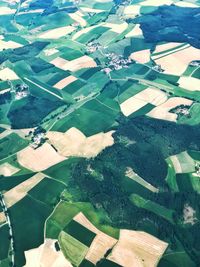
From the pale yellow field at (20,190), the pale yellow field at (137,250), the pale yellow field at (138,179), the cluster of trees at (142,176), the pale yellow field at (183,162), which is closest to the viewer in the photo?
the pale yellow field at (137,250)

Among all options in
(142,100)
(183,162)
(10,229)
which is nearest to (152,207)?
(183,162)

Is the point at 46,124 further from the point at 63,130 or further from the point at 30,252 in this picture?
the point at 30,252

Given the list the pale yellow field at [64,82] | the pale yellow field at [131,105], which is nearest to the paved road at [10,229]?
the pale yellow field at [131,105]

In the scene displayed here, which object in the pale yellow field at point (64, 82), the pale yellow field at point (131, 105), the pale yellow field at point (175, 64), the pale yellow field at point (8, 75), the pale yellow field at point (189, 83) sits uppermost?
the pale yellow field at point (175, 64)

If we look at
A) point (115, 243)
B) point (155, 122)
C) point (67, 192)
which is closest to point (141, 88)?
point (155, 122)

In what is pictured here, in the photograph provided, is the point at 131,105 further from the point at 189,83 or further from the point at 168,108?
the point at 189,83

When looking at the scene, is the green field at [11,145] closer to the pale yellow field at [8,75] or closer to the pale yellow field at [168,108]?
the pale yellow field at [8,75]
